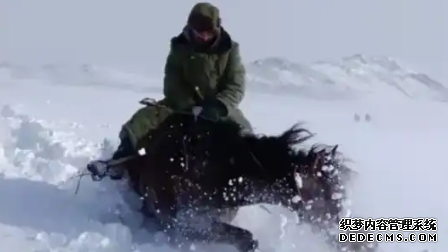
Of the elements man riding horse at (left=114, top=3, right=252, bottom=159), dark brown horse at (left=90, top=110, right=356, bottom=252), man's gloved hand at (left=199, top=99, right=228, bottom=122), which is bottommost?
dark brown horse at (left=90, top=110, right=356, bottom=252)

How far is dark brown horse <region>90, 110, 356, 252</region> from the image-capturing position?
15.8 feet

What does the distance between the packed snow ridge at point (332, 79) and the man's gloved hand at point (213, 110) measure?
78.4 ft

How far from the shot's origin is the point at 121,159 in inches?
202

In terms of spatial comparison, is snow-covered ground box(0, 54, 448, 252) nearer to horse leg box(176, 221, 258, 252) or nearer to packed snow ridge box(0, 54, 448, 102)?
horse leg box(176, 221, 258, 252)

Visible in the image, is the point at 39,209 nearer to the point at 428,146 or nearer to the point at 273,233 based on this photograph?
the point at 273,233

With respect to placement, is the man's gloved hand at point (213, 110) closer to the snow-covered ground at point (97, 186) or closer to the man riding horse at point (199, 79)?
the man riding horse at point (199, 79)

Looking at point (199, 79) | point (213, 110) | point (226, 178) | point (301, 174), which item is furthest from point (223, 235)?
point (199, 79)

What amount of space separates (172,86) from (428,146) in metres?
10.9

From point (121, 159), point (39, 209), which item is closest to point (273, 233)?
point (121, 159)

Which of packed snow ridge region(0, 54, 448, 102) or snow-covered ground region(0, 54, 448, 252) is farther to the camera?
packed snow ridge region(0, 54, 448, 102)

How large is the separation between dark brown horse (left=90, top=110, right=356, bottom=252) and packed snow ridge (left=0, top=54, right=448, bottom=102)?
79.1ft

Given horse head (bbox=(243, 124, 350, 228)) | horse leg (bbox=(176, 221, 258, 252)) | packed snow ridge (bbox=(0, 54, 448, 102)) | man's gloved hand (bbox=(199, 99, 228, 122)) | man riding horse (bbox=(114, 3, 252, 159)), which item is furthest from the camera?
packed snow ridge (bbox=(0, 54, 448, 102))

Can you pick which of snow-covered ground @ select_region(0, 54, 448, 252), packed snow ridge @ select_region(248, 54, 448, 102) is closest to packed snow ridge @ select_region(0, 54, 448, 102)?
packed snow ridge @ select_region(248, 54, 448, 102)

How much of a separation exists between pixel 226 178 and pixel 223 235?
337mm
